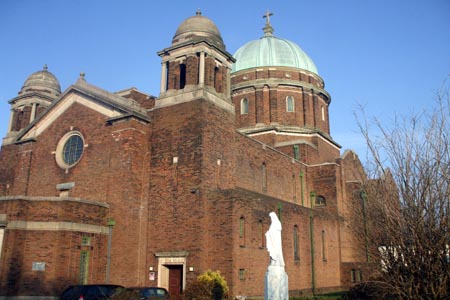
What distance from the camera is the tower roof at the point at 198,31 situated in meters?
25.6

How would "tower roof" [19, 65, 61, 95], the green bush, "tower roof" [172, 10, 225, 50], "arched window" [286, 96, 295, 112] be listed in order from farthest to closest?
"arched window" [286, 96, 295, 112] < "tower roof" [19, 65, 61, 95] < "tower roof" [172, 10, 225, 50] < the green bush

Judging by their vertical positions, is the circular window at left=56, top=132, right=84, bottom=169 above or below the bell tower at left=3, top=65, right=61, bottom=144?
below

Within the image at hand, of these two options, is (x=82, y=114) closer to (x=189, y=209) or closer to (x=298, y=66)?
(x=189, y=209)

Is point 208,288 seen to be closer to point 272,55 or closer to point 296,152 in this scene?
point 296,152

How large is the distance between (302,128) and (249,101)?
199 inches

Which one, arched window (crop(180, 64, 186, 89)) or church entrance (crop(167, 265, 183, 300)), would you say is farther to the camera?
arched window (crop(180, 64, 186, 89))

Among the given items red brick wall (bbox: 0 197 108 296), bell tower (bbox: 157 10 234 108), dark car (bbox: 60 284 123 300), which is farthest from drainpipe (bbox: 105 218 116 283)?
bell tower (bbox: 157 10 234 108)

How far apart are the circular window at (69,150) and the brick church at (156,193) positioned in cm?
7

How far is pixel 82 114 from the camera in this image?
26219mm

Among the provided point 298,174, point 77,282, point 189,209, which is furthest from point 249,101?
point 77,282

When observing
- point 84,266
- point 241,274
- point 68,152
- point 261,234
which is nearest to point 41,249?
point 84,266

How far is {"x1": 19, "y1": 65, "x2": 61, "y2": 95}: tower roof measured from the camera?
32094 mm

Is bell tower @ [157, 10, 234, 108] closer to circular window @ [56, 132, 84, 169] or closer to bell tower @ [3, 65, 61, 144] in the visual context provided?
circular window @ [56, 132, 84, 169]

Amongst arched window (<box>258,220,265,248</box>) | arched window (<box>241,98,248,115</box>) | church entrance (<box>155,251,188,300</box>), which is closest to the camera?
church entrance (<box>155,251,188,300</box>)
